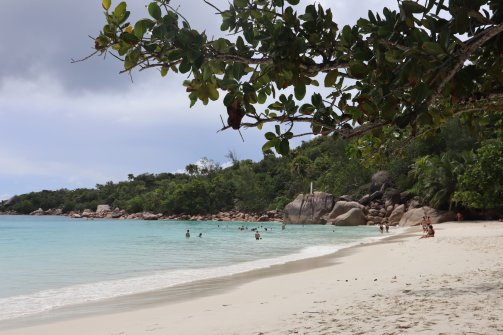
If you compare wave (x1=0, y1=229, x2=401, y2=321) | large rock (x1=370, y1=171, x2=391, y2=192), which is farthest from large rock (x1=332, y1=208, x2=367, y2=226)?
wave (x1=0, y1=229, x2=401, y2=321)

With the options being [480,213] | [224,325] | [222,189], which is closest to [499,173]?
[480,213]

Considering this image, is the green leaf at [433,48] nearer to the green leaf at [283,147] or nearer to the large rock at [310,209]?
the green leaf at [283,147]

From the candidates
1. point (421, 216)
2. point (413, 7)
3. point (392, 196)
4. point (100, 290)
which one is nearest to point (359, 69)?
point (413, 7)

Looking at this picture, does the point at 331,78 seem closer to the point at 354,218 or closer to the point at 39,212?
the point at 354,218

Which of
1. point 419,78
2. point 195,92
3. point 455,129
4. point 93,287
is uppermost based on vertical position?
point 455,129

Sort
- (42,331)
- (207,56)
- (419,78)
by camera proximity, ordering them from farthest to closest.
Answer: (42,331) < (207,56) < (419,78)

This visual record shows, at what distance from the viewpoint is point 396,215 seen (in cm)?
4612

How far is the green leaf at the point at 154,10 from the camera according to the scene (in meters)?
2.83

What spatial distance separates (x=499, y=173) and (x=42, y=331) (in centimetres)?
3429

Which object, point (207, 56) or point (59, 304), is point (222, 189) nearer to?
point (59, 304)

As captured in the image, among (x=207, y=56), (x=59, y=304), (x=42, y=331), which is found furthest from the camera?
(x=59, y=304)

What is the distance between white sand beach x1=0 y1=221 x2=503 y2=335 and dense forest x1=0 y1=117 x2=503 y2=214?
6.62ft

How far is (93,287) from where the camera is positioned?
1187cm

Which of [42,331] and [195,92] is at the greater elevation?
[195,92]
